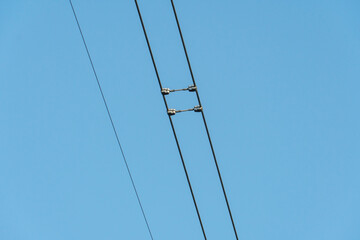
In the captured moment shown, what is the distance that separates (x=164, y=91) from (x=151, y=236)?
30.5 feet

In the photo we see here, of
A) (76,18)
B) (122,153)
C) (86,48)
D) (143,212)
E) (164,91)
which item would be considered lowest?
(143,212)

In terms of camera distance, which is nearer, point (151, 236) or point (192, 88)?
point (192, 88)

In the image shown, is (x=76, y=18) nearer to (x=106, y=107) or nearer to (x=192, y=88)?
(x=106, y=107)

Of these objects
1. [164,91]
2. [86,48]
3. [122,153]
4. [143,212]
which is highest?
[86,48]

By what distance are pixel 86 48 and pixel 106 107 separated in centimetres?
261

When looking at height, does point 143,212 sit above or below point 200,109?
below

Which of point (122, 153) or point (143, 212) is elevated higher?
point (122, 153)

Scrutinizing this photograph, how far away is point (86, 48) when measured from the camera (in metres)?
17.5

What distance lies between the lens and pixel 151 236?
18.2 m

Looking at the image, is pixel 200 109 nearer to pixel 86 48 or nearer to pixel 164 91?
pixel 164 91

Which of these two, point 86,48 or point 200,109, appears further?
point 86,48

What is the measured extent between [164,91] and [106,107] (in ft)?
23.4

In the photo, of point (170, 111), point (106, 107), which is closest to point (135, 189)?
point (106, 107)

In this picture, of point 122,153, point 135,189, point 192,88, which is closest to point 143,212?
point 135,189
